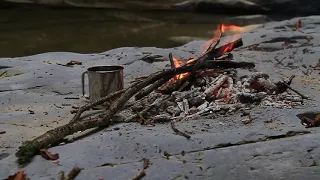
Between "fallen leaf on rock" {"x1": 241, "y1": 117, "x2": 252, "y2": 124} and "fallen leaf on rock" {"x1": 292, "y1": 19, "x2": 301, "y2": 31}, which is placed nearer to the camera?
"fallen leaf on rock" {"x1": 241, "y1": 117, "x2": 252, "y2": 124}

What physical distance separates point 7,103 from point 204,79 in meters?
2.08

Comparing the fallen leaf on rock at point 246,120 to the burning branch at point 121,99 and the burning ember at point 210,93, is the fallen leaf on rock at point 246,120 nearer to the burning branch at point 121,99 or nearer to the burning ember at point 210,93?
the burning ember at point 210,93

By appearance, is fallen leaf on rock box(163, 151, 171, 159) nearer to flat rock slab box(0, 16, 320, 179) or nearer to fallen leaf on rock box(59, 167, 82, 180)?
flat rock slab box(0, 16, 320, 179)

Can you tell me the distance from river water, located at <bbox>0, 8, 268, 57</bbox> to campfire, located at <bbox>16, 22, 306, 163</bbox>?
5843mm

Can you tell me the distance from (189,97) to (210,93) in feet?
0.71

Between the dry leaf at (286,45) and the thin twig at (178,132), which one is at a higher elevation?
the dry leaf at (286,45)

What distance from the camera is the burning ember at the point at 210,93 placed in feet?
12.2

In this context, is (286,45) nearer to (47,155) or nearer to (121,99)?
(121,99)

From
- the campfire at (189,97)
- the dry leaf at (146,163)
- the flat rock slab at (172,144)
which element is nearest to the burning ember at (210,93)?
the campfire at (189,97)

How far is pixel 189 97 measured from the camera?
12.7ft

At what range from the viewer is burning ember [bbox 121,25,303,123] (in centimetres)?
372

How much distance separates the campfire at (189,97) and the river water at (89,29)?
19.2 ft

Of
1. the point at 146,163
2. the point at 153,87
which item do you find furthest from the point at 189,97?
the point at 146,163

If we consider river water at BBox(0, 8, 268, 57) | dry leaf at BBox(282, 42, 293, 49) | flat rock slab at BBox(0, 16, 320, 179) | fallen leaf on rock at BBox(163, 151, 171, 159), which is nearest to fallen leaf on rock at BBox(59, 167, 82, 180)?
flat rock slab at BBox(0, 16, 320, 179)
